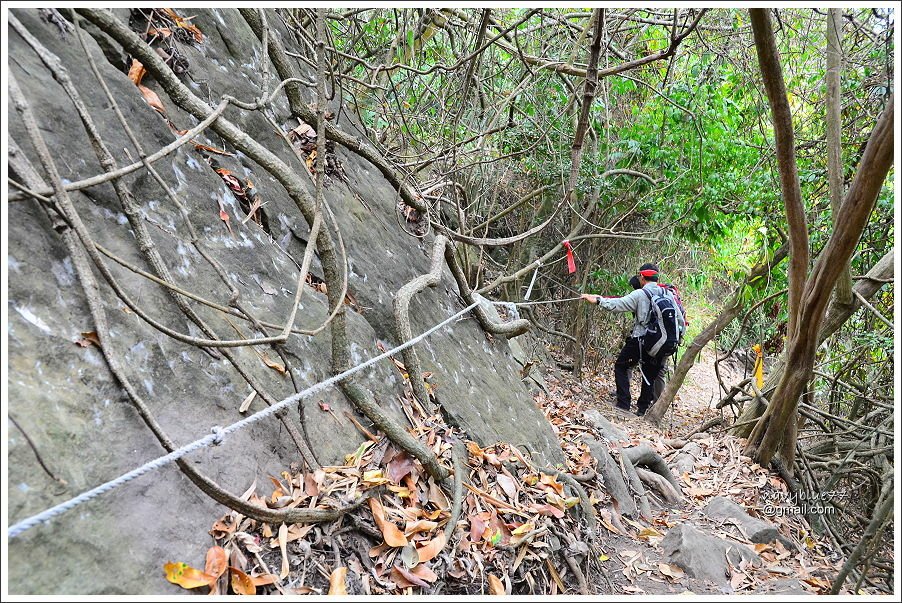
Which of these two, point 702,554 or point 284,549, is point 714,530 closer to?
point 702,554

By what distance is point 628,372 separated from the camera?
719 cm

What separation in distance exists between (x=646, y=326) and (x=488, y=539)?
16.6ft

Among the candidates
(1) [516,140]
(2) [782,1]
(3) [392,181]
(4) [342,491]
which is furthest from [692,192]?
(4) [342,491]

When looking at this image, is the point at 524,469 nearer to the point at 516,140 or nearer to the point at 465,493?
the point at 465,493

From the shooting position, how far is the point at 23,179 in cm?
148

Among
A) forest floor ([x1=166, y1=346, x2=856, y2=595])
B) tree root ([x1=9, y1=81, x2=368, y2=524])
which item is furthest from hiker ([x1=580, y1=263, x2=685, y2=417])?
tree root ([x1=9, y1=81, x2=368, y2=524])

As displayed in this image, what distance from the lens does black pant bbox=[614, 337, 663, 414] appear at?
6926 millimetres

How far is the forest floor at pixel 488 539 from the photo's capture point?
1.66 meters

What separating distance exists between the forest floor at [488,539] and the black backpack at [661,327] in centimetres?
242

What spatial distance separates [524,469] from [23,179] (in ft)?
8.10

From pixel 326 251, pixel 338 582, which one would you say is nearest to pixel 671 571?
pixel 338 582

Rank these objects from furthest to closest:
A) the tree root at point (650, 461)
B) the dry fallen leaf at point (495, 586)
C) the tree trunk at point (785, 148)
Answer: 1. the tree root at point (650, 461)
2. the tree trunk at point (785, 148)
3. the dry fallen leaf at point (495, 586)

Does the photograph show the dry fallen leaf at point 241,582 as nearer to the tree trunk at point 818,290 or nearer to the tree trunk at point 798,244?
the tree trunk at point 798,244

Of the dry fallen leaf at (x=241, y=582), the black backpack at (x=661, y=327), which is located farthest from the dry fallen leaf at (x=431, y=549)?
the black backpack at (x=661, y=327)
